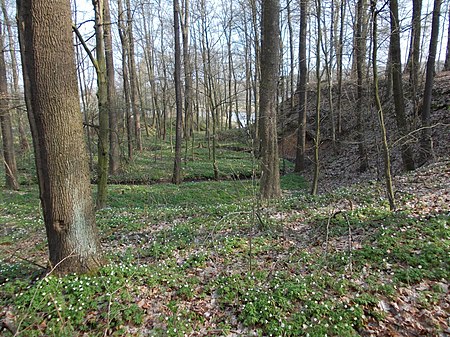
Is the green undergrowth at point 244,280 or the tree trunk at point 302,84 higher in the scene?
the tree trunk at point 302,84

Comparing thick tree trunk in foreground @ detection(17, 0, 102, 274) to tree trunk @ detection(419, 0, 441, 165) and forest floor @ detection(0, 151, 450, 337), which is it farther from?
tree trunk @ detection(419, 0, 441, 165)

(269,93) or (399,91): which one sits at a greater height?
(399,91)

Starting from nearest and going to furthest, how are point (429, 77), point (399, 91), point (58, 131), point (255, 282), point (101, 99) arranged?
point (58, 131) → point (255, 282) → point (101, 99) → point (399, 91) → point (429, 77)

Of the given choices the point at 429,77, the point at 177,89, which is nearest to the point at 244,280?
the point at 429,77

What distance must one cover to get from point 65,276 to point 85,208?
0.96m

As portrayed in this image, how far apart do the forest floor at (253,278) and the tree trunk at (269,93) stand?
1357 millimetres

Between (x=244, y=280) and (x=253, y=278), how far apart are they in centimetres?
14

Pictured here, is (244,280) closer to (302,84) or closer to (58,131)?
(58,131)

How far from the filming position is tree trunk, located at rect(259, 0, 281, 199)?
7.72m

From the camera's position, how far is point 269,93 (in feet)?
26.1

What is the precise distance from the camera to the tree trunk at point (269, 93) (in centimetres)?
772

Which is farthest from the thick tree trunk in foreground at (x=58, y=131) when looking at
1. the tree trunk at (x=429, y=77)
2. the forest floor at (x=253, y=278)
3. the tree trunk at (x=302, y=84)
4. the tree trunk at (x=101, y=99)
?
the tree trunk at (x=302, y=84)

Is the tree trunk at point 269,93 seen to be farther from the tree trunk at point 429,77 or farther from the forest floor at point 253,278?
the tree trunk at point 429,77

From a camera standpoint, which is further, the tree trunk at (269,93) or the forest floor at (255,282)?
the tree trunk at (269,93)
